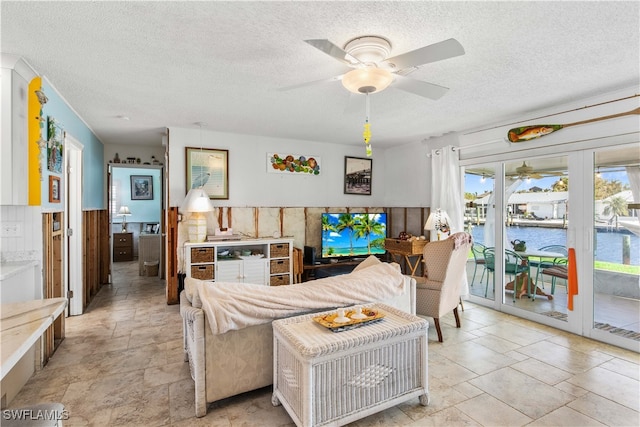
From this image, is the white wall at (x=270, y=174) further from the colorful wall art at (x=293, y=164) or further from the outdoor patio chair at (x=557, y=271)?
the outdoor patio chair at (x=557, y=271)

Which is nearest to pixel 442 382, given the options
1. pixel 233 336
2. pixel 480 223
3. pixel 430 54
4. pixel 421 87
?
pixel 233 336

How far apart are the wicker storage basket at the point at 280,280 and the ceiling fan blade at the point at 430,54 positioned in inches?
131

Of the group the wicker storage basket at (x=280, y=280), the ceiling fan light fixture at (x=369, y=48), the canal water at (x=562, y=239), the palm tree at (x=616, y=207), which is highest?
the ceiling fan light fixture at (x=369, y=48)

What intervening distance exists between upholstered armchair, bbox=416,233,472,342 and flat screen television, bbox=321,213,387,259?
6.44 feet

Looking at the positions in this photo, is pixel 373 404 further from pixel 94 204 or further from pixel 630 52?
pixel 94 204

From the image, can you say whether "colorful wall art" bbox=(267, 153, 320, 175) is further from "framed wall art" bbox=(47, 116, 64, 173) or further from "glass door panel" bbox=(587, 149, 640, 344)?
"glass door panel" bbox=(587, 149, 640, 344)

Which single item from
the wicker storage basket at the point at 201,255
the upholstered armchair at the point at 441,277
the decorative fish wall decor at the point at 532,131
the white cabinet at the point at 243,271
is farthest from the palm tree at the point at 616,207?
the wicker storage basket at the point at 201,255

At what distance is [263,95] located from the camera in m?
3.15

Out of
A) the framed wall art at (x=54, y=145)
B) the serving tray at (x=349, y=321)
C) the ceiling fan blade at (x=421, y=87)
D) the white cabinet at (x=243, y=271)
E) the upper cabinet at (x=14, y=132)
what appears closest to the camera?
the serving tray at (x=349, y=321)

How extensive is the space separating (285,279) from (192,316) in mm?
2693

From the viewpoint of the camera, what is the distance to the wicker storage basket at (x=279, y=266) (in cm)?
455

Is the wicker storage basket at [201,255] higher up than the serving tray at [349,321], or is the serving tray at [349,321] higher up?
the wicker storage basket at [201,255]

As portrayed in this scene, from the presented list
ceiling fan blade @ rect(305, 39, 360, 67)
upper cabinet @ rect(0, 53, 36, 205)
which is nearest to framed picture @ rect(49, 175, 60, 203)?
upper cabinet @ rect(0, 53, 36, 205)

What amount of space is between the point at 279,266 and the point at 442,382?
267 cm
